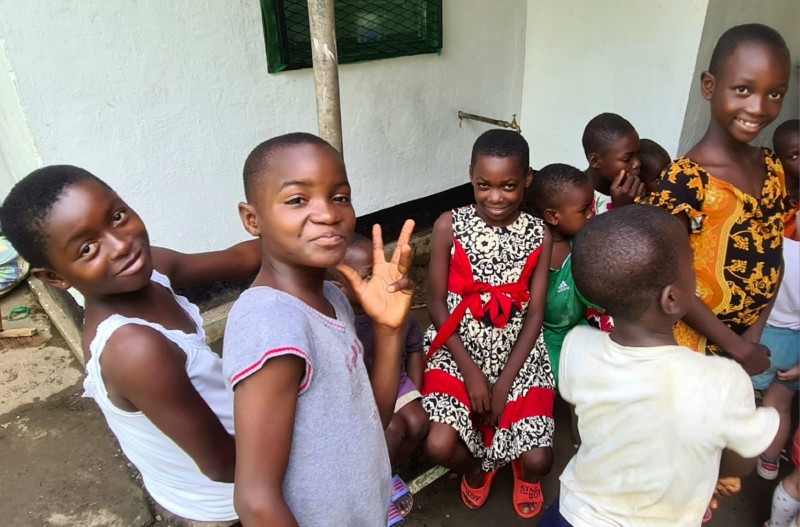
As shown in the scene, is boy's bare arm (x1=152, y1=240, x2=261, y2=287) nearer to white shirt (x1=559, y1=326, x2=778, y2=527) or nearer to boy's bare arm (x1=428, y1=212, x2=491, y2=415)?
boy's bare arm (x1=428, y1=212, x2=491, y2=415)

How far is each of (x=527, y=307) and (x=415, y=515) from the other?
3.24 feet

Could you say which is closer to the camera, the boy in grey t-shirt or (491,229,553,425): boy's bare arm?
the boy in grey t-shirt

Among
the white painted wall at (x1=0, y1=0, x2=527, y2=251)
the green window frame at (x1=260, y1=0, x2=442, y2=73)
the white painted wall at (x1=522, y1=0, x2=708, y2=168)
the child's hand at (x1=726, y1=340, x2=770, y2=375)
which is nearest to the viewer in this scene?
the child's hand at (x1=726, y1=340, x2=770, y2=375)

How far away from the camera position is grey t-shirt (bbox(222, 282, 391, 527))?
93 centimetres

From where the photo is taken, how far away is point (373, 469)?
1.16 meters

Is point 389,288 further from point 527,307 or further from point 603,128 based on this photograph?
point 603,128

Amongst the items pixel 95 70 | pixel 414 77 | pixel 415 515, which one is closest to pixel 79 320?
pixel 95 70

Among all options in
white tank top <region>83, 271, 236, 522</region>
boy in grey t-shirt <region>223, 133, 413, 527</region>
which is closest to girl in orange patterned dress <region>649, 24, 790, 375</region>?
boy in grey t-shirt <region>223, 133, 413, 527</region>

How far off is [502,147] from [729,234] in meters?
0.82

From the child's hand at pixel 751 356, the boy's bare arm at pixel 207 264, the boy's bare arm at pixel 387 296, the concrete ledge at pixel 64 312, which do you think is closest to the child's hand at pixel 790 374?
the child's hand at pixel 751 356

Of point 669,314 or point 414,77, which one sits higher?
point 414,77

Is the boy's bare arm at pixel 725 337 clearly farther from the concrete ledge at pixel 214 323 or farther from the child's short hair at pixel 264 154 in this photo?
the concrete ledge at pixel 214 323

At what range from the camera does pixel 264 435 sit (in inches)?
35.6

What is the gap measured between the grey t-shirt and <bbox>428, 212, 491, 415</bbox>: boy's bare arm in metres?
0.91
